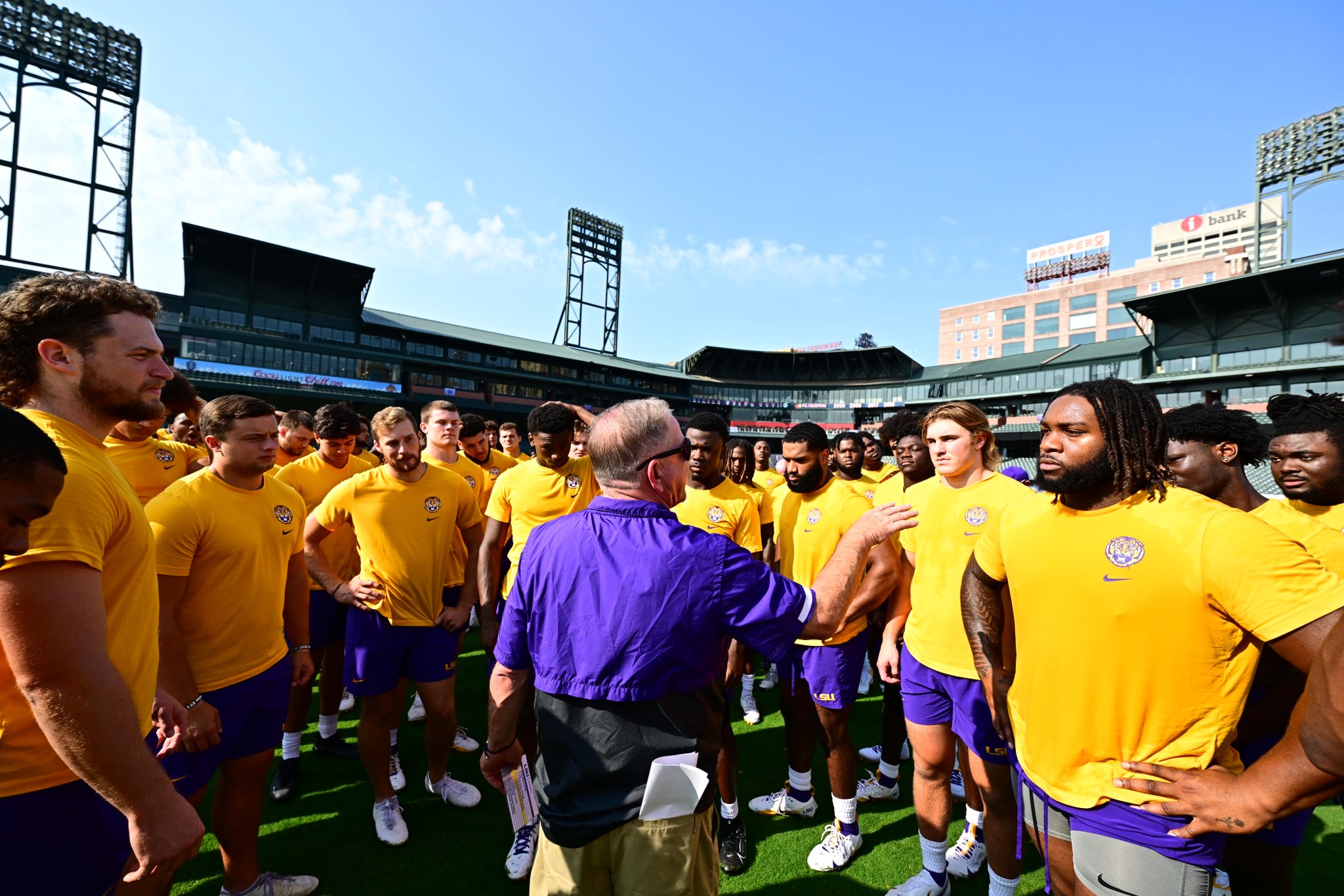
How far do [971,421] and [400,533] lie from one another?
370cm

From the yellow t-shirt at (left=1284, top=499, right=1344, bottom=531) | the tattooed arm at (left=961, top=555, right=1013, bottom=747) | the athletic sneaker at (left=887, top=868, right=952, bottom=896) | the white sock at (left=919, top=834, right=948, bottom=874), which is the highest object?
the yellow t-shirt at (left=1284, top=499, right=1344, bottom=531)

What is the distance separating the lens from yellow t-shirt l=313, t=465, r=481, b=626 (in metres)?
3.69

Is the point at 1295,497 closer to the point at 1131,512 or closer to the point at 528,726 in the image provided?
the point at 1131,512

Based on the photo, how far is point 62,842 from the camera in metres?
1.52

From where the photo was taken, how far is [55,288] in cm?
Answer: 160

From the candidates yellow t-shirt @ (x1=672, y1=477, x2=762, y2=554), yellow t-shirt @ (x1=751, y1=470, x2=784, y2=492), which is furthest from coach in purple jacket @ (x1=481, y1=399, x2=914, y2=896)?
yellow t-shirt @ (x1=751, y1=470, x2=784, y2=492)

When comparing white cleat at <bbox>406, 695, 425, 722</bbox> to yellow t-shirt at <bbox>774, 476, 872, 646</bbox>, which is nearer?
yellow t-shirt at <bbox>774, 476, 872, 646</bbox>

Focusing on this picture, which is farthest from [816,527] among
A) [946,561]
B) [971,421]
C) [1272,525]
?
[1272,525]

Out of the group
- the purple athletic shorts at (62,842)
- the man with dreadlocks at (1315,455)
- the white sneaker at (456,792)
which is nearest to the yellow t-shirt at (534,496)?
the white sneaker at (456,792)

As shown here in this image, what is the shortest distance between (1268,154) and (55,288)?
54.8m

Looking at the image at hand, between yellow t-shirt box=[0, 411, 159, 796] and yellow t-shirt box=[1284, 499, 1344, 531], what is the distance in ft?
15.4

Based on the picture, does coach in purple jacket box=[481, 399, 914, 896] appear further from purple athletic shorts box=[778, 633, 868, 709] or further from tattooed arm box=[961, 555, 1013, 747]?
purple athletic shorts box=[778, 633, 868, 709]

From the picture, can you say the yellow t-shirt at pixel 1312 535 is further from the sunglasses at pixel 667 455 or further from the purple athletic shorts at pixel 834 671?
the sunglasses at pixel 667 455

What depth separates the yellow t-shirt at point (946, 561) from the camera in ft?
10.0
